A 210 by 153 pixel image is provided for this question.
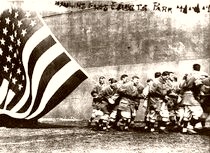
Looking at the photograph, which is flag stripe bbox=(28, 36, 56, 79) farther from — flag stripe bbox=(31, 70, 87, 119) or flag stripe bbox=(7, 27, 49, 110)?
flag stripe bbox=(31, 70, 87, 119)

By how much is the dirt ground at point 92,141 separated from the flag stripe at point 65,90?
11.9 inches

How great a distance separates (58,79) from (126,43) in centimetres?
127

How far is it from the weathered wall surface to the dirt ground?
0.44 meters

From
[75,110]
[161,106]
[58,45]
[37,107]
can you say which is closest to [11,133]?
[37,107]

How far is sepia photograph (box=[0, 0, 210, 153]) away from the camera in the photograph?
6211 millimetres

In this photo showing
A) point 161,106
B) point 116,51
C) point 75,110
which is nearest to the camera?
point 161,106

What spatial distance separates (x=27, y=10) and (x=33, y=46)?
2.04ft

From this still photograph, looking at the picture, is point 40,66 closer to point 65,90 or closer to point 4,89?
point 65,90

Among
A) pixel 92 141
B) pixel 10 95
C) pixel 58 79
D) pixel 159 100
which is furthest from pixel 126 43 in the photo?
pixel 10 95

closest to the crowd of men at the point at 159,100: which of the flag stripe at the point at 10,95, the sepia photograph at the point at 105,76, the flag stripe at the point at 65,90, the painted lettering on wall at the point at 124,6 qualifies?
the sepia photograph at the point at 105,76

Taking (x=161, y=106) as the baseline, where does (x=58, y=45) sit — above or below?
above

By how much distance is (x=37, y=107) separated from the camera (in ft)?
23.9

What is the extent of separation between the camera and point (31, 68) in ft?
23.5

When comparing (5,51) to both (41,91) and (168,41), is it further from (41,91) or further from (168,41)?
(168,41)
